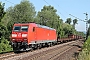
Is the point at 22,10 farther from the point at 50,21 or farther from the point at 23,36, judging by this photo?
the point at 23,36

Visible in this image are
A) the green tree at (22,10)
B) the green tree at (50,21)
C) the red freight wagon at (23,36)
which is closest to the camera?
the red freight wagon at (23,36)

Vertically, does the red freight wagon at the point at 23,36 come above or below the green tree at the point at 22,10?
below

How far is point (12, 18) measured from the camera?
70.8 metres

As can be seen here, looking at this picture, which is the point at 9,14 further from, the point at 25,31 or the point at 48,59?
the point at 48,59

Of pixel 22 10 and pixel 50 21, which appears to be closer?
pixel 22 10

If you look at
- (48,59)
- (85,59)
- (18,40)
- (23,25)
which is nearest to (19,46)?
(18,40)

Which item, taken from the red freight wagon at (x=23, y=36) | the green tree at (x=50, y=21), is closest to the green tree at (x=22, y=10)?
the green tree at (x=50, y=21)

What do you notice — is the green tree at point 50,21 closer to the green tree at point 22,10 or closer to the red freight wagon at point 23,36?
the green tree at point 22,10

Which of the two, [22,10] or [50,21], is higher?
[22,10]

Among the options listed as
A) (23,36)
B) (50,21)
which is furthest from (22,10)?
(23,36)

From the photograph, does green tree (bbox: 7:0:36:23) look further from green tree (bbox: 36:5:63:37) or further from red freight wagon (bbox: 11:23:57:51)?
red freight wagon (bbox: 11:23:57:51)

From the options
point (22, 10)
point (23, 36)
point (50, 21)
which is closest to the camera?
point (23, 36)

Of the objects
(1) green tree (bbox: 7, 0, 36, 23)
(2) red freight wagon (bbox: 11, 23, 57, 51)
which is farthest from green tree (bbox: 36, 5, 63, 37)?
(2) red freight wagon (bbox: 11, 23, 57, 51)

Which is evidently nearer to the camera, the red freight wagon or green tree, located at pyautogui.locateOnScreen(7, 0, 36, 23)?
the red freight wagon
